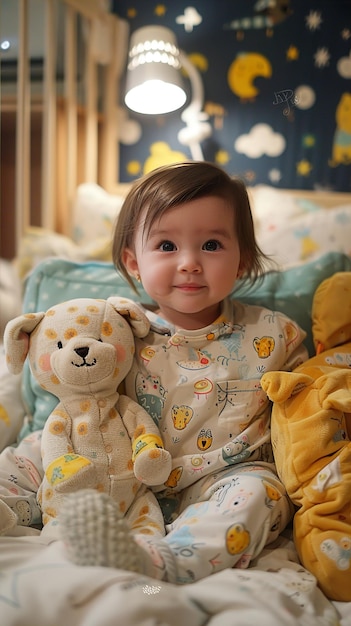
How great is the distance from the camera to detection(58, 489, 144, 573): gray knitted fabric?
0.57 m

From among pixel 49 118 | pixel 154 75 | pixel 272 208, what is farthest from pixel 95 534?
pixel 49 118

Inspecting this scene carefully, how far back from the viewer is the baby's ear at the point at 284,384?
79 cm

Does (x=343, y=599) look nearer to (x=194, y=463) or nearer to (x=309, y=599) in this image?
(x=309, y=599)

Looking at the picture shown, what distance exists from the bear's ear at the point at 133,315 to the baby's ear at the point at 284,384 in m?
0.21

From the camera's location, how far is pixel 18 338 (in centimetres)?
86

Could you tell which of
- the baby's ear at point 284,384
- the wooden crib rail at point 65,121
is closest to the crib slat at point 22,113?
the wooden crib rail at point 65,121

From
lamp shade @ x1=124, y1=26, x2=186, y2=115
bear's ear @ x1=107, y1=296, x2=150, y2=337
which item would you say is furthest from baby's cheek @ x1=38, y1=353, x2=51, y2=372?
lamp shade @ x1=124, y1=26, x2=186, y2=115

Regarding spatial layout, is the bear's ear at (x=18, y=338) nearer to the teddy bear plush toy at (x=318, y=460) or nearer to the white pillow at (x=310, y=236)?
the teddy bear plush toy at (x=318, y=460)

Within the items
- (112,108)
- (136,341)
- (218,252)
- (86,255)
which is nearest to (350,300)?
(218,252)

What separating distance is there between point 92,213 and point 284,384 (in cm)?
127

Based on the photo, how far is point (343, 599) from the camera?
2.17ft

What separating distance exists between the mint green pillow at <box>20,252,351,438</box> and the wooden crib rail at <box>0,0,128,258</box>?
2.24ft

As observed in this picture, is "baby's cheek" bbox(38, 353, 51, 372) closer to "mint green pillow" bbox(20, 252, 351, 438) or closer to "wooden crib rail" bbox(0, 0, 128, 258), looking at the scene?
"mint green pillow" bbox(20, 252, 351, 438)

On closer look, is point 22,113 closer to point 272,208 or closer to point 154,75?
point 154,75
